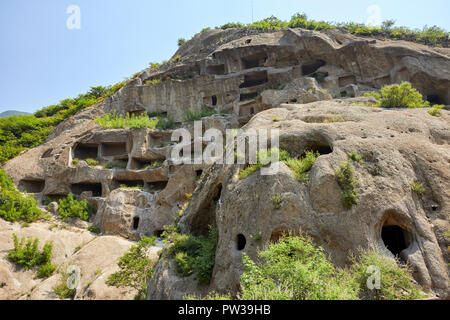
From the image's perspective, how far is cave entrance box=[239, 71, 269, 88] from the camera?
86.0 feet

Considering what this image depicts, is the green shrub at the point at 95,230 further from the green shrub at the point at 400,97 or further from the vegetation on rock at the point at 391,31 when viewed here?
the vegetation on rock at the point at 391,31

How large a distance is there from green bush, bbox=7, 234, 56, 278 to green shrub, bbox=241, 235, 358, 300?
12260 millimetres

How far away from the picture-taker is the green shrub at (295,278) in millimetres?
5582

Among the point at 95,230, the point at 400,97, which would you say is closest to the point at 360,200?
the point at 400,97

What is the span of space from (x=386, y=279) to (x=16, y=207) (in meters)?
19.7

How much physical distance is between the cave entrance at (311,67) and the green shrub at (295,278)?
21818mm

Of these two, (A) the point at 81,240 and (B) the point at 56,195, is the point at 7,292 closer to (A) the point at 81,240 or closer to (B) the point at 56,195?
(A) the point at 81,240

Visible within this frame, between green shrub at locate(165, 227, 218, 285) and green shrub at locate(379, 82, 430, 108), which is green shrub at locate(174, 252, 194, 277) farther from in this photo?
green shrub at locate(379, 82, 430, 108)

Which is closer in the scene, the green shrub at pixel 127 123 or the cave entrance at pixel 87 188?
the cave entrance at pixel 87 188

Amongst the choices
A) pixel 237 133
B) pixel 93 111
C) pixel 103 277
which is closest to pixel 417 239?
pixel 237 133

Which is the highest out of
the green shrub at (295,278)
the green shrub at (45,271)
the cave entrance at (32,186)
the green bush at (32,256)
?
the green shrub at (295,278)

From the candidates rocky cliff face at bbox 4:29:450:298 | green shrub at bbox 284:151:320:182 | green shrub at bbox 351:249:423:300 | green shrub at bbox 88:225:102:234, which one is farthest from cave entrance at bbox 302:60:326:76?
green shrub at bbox 351:249:423:300

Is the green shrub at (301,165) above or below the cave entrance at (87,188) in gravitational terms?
above

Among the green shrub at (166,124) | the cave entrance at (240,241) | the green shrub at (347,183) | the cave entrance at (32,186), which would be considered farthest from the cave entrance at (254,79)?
the cave entrance at (240,241)
